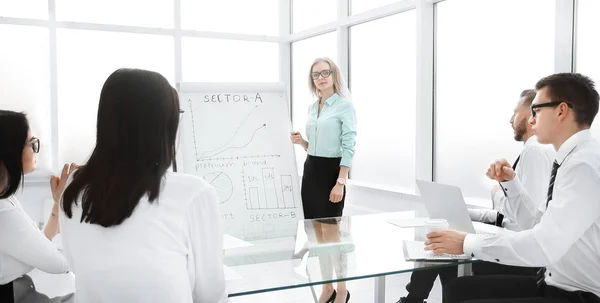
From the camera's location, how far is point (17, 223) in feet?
5.42

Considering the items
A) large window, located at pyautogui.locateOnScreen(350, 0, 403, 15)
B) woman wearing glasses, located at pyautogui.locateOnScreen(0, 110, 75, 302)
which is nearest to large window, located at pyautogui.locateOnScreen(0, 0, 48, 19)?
large window, located at pyautogui.locateOnScreen(350, 0, 403, 15)

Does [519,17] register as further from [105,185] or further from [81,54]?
[81,54]

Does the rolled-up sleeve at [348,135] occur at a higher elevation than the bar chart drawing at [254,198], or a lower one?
higher

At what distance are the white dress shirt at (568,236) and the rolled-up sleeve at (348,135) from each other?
59.4 inches

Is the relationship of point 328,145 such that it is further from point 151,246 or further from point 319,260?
point 151,246

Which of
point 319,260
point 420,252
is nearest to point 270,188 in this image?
point 319,260

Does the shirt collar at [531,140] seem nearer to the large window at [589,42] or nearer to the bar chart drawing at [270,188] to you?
the large window at [589,42]

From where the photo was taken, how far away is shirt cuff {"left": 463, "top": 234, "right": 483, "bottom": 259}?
1.82 metres

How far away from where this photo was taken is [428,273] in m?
2.73

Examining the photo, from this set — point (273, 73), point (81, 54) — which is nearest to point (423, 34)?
point (273, 73)

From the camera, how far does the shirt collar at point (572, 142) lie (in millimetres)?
1810

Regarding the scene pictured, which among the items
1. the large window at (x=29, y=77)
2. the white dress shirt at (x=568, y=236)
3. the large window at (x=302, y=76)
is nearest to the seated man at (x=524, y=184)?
the white dress shirt at (x=568, y=236)

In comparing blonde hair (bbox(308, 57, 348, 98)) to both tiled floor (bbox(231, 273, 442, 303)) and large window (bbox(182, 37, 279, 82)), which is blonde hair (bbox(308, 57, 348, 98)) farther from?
large window (bbox(182, 37, 279, 82))

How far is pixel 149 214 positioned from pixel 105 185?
0.43 ft
